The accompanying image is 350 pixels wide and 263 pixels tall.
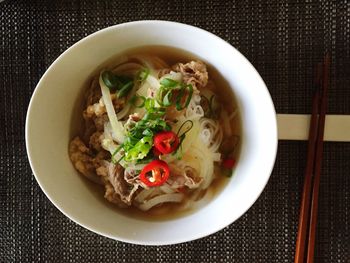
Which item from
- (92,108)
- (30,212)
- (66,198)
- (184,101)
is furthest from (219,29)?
(30,212)

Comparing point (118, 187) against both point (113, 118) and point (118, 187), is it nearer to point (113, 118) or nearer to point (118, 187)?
point (118, 187)

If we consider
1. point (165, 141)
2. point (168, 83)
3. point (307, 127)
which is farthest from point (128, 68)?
point (307, 127)

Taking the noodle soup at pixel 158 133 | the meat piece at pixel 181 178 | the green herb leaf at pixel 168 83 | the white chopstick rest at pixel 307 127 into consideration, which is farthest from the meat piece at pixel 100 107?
the white chopstick rest at pixel 307 127

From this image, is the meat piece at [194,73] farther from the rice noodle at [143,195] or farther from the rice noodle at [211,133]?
the rice noodle at [143,195]

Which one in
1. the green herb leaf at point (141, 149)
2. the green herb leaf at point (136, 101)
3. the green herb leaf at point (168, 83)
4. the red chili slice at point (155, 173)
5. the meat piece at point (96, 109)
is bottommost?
the red chili slice at point (155, 173)

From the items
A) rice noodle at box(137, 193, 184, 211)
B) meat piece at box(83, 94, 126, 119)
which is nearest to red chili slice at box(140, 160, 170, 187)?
rice noodle at box(137, 193, 184, 211)

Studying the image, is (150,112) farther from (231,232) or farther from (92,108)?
(231,232)
